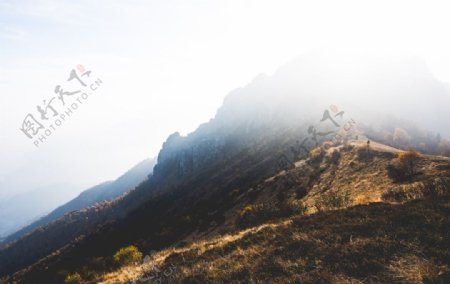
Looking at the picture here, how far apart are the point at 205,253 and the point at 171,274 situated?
2494 mm

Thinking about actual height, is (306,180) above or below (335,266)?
below

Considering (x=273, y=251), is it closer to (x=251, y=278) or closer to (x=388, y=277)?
(x=251, y=278)

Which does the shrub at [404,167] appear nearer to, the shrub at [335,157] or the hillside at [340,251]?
the hillside at [340,251]

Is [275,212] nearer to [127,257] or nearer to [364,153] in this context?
[127,257]

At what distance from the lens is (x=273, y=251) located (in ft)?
52.3

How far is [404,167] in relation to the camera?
34.8 meters

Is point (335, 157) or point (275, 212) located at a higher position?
point (275, 212)

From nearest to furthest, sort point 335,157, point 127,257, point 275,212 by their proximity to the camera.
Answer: point 275,212, point 127,257, point 335,157

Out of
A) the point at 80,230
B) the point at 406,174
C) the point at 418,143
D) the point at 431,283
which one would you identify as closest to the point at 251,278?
the point at 431,283

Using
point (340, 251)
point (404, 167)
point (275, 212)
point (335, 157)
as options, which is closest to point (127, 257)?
point (275, 212)

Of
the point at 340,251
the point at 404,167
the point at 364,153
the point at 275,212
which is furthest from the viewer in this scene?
the point at 364,153

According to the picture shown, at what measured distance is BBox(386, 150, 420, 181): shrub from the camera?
1299 inches

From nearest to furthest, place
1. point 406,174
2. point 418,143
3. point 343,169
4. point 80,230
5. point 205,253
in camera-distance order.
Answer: point 205,253
point 406,174
point 343,169
point 418,143
point 80,230

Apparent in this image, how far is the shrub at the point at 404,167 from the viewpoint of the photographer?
33.0m
